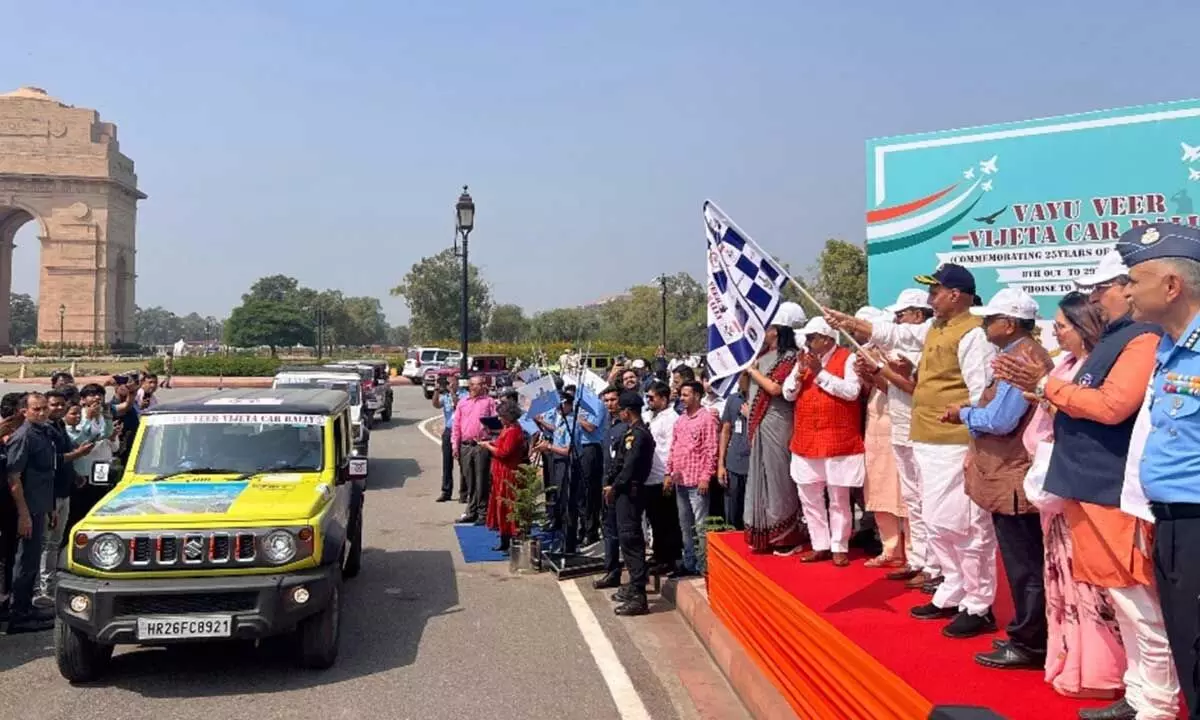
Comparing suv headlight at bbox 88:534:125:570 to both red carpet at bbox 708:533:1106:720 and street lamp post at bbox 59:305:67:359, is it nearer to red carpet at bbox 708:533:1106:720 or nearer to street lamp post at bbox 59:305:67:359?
red carpet at bbox 708:533:1106:720

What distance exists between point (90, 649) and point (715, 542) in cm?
413

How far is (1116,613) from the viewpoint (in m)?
3.50

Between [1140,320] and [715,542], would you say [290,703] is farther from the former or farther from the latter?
[1140,320]

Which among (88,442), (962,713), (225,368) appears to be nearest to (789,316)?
(962,713)

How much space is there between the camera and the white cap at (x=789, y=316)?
20.9ft

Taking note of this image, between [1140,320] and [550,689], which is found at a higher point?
[1140,320]

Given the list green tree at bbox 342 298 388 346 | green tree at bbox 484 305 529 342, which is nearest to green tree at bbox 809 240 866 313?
green tree at bbox 484 305 529 342

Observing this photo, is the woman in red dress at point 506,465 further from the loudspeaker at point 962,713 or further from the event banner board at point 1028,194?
the loudspeaker at point 962,713

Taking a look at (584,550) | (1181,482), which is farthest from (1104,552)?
(584,550)

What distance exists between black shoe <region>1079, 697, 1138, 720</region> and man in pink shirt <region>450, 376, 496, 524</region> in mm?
8493

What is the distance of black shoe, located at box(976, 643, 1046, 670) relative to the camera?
4.14 metres

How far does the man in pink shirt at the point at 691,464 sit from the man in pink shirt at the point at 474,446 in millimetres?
3856

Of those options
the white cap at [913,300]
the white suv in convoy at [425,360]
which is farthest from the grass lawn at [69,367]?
the white cap at [913,300]

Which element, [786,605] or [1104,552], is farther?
[786,605]
